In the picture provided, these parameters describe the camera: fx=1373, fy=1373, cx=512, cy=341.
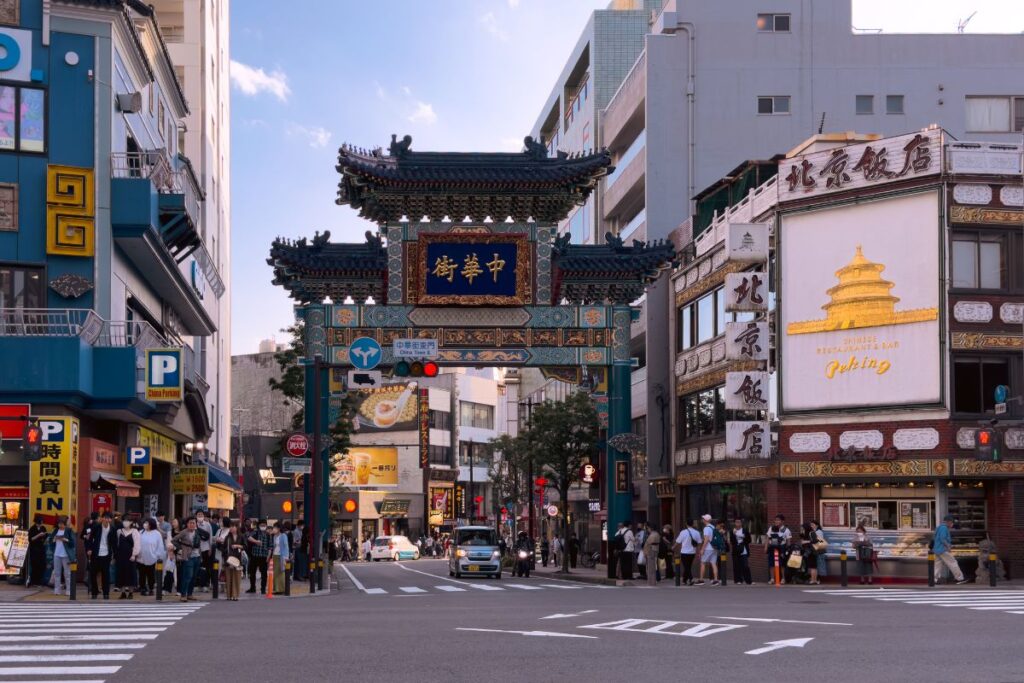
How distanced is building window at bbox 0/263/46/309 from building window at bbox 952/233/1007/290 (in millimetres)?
24094

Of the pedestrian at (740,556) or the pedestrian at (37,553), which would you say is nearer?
the pedestrian at (37,553)

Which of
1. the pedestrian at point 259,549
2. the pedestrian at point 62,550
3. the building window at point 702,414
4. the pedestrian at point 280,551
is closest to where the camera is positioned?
the pedestrian at point 62,550

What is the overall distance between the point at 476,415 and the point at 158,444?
7917cm

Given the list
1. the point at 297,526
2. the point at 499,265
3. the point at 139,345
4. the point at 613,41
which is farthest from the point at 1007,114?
the point at 139,345

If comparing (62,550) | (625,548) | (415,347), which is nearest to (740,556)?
(625,548)

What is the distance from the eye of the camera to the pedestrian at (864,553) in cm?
3722

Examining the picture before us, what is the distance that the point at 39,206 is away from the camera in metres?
34.9

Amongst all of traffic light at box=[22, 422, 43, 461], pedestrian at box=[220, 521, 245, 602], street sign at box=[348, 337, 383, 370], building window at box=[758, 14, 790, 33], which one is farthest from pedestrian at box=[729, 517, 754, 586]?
building window at box=[758, 14, 790, 33]

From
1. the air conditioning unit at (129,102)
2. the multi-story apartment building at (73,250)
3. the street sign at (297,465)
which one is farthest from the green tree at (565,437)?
the air conditioning unit at (129,102)

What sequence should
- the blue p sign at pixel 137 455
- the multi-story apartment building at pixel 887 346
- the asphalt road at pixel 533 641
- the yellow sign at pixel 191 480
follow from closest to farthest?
the asphalt road at pixel 533 641
the multi-story apartment building at pixel 887 346
the blue p sign at pixel 137 455
the yellow sign at pixel 191 480

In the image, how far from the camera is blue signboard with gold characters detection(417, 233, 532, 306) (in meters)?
42.7

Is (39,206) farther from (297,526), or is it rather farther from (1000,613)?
(1000,613)

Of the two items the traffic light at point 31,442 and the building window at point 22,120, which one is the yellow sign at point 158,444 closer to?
the building window at point 22,120

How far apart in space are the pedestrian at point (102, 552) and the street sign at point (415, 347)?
12782mm
